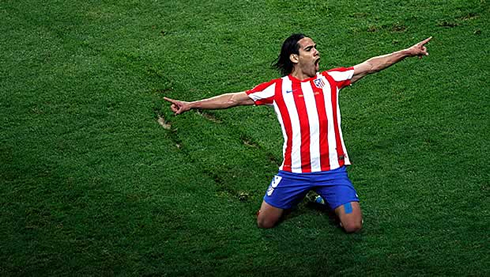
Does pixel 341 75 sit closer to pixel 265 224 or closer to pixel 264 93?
pixel 264 93

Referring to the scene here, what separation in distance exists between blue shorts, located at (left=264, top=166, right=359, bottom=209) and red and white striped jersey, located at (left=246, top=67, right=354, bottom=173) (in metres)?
0.06

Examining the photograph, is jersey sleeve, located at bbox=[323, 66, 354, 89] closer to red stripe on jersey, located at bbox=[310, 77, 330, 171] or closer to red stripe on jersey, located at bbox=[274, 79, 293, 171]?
red stripe on jersey, located at bbox=[310, 77, 330, 171]

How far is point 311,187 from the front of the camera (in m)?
7.45

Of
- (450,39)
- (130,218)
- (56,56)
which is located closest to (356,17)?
(450,39)

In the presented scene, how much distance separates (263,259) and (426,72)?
12.2 feet

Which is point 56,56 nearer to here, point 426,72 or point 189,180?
point 189,180

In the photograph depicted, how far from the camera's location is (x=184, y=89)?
9.80 m

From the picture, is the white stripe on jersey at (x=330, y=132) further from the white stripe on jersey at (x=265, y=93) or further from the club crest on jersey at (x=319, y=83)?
the white stripe on jersey at (x=265, y=93)

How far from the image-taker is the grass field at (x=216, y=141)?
23.4 feet

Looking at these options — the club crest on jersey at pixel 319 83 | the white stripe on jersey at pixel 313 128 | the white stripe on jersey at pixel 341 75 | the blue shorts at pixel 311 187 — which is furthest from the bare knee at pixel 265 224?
the white stripe on jersey at pixel 341 75

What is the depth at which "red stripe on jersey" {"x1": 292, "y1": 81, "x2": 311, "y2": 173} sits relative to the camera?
7418 mm

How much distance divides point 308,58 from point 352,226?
1.55 m

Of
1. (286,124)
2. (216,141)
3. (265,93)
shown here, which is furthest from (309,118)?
(216,141)

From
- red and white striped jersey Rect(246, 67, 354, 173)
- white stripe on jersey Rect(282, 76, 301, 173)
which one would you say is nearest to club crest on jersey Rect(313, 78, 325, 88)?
red and white striped jersey Rect(246, 67, 354, 173)
